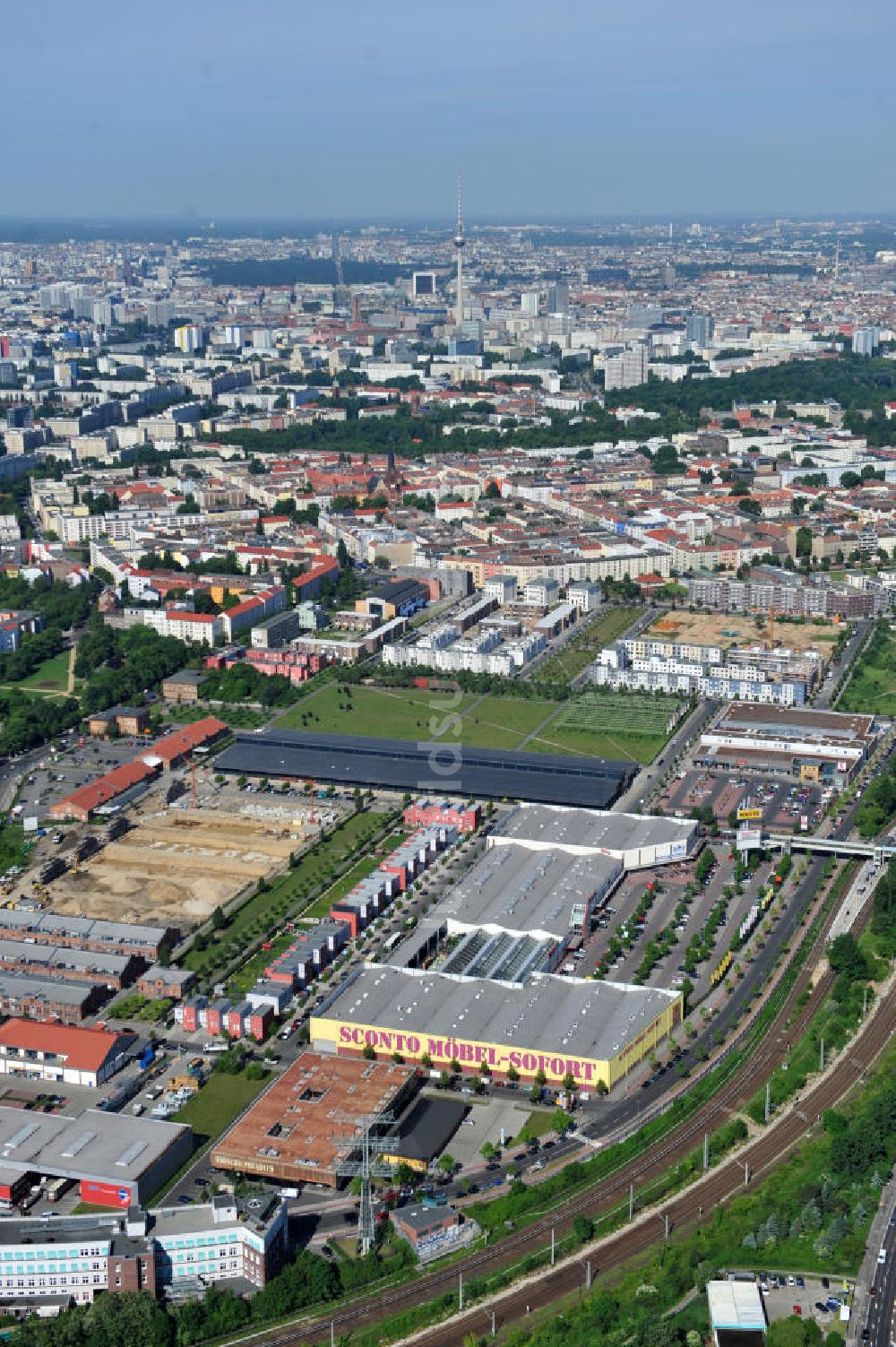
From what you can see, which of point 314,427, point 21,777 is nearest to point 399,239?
point 314,427

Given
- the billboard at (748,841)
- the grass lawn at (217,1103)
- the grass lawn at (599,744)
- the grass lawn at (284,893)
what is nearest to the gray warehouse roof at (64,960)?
the grass lawn at (284,893)

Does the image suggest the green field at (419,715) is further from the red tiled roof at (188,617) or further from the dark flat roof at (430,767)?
the red tiled roof at (188,617)

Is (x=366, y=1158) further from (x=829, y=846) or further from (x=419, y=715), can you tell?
(x=419, y=715)

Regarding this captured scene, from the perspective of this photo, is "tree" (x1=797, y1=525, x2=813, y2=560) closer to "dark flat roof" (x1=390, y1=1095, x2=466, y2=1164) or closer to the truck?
"dark flat roof" (x1=390, y1=1095, x2=466, y2=1164)

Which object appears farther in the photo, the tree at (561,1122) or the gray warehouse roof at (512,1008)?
the gray warehouse roof at (512,1008)

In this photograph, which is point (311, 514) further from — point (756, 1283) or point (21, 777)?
point (756, 1283)
